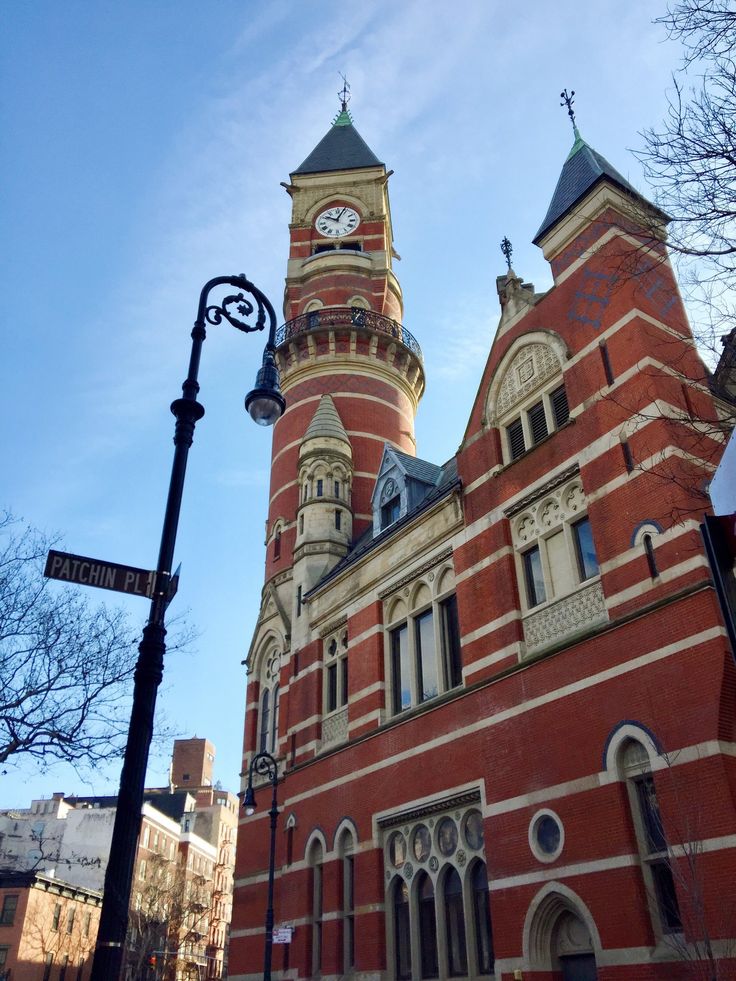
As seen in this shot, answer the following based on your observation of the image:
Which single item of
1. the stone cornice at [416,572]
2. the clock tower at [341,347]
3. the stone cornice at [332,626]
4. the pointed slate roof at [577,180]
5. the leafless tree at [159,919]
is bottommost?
the leafless tree at [159,919]

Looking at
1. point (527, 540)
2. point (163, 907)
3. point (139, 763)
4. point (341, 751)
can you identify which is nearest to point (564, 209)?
point (527, 540)

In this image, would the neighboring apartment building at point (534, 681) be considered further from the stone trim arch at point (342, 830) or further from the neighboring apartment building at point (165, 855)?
the neighboring apartment building at point (165, 855)

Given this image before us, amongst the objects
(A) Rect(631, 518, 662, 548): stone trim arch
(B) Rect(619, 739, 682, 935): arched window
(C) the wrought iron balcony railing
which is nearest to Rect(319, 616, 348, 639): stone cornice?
(A) Rect(631, 518, 662, 548): stone trim arch

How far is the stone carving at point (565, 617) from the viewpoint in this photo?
15547 millimetres

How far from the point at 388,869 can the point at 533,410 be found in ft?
36.2

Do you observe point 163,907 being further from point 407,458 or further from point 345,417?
point 407,458

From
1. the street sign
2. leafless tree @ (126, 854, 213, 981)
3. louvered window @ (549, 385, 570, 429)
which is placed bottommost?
the street sign

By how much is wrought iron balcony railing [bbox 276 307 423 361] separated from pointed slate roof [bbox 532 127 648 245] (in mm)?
13818

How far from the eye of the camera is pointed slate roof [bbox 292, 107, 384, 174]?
4166 cm

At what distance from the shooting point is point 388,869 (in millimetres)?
19062

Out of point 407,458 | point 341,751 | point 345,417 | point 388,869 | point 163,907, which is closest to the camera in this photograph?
point 388,869

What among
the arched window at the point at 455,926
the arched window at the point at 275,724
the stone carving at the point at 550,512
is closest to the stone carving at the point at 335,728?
the arched window at the point at 275,724

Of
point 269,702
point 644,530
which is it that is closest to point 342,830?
point 269,702

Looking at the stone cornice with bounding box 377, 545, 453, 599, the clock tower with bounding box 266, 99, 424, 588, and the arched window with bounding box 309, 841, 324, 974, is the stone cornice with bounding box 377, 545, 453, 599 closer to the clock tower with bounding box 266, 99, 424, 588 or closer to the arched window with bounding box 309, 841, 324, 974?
the clock tower with bounding box 266, 99, 424, 588
